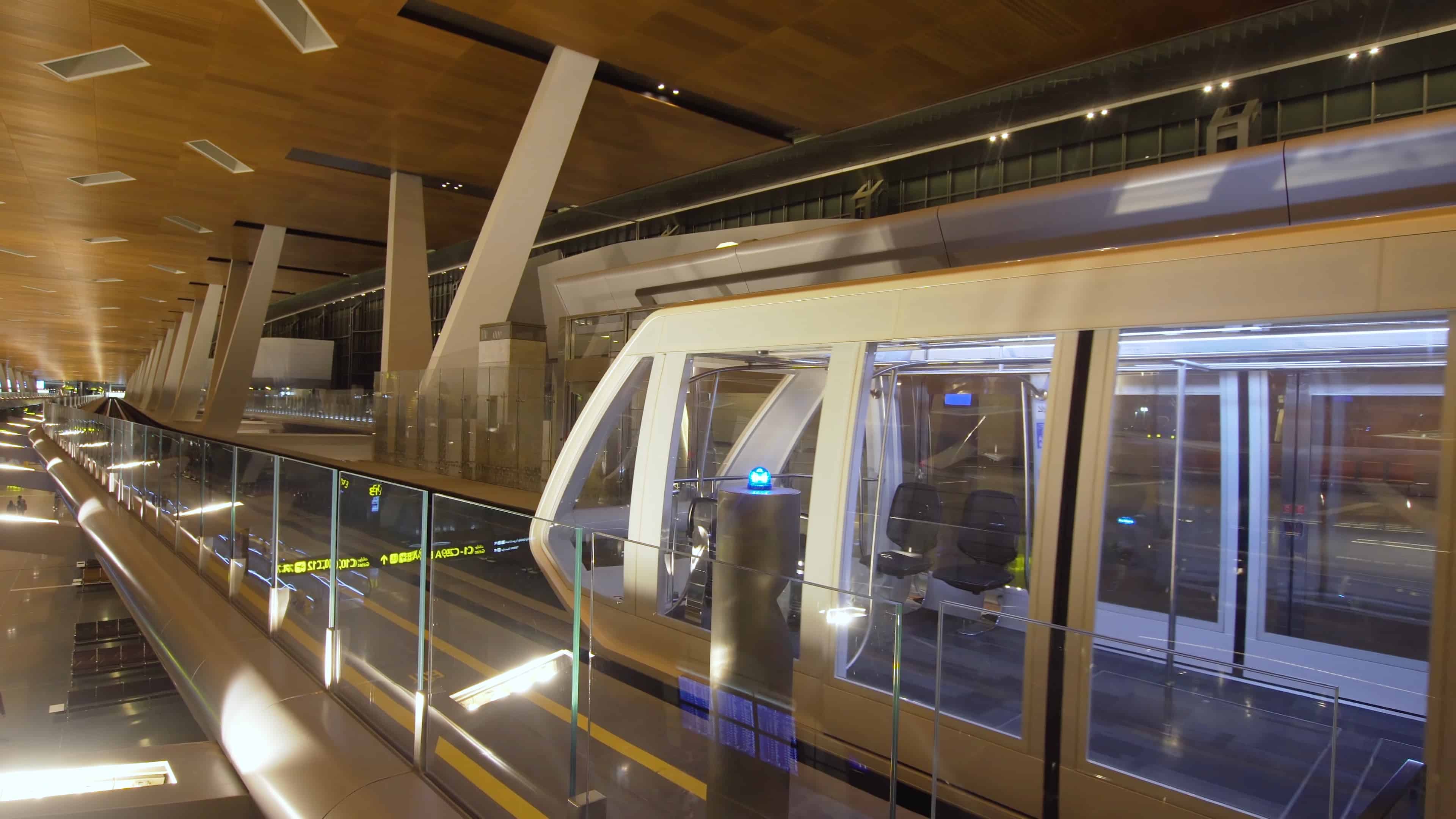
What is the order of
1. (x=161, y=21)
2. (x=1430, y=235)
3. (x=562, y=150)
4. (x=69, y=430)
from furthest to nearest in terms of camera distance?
1. (x=69, y=430)
2. (x=562, y=150)
3. (x=161, y=21)
4. (x=1430, y=235)

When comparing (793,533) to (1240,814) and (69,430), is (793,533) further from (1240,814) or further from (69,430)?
(69,430)

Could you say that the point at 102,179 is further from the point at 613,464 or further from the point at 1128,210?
the point at 1128,210

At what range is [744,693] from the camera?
2846mm

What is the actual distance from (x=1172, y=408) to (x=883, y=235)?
1341cm

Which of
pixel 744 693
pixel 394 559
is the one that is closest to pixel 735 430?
pixel 394 559

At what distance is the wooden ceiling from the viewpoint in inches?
496

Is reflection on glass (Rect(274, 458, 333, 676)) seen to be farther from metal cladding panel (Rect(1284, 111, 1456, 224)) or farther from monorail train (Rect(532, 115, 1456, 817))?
metal cladding panel (Rect(1284, 111, 1456, 224))

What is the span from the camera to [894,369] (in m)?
4.70

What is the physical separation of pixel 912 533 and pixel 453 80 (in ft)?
47.1

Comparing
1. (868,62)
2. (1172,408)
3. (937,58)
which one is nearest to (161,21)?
(868,62)

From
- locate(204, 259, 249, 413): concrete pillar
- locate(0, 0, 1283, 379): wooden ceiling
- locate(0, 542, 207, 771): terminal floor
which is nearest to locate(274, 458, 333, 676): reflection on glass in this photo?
locate(0, 542, 207, 771): terminal floor

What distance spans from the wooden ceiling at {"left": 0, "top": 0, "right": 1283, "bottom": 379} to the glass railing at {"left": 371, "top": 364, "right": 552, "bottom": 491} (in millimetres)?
5348

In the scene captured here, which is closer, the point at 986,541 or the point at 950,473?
the point at 986,541

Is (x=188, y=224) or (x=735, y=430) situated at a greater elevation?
(x=188, y=224)
